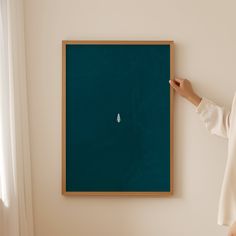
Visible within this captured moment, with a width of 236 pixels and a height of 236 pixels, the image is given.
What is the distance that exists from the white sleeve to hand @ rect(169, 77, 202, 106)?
31 millimetres

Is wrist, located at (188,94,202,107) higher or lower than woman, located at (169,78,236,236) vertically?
higher

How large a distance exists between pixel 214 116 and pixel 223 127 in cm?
7

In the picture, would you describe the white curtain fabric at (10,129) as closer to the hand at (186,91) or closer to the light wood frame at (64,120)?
the light wood frame at (64,120)

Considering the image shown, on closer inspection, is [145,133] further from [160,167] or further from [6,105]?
[6,105]

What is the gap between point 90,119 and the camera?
2223mm

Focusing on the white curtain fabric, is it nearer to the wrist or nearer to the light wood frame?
the light wood frame

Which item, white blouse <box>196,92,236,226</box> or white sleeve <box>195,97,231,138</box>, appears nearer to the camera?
white blouse <box>196,92,236,226</box>

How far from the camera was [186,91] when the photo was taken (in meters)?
2.16

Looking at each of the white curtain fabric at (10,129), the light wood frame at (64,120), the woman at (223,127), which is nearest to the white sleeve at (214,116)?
the woman at (223,127)

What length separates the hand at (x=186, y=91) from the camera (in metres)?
2.16

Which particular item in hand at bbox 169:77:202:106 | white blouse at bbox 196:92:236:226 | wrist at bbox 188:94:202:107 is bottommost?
white blouse at bbox 196:92:236:226

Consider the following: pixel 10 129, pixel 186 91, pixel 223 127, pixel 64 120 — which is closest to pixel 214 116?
pixel 223 127

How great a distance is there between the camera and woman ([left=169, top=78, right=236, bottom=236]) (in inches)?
79.2

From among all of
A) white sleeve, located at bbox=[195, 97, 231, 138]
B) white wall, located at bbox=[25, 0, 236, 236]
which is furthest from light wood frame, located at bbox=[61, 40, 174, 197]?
white sleeve, located at bbox=[195, 97, 231, 138]
